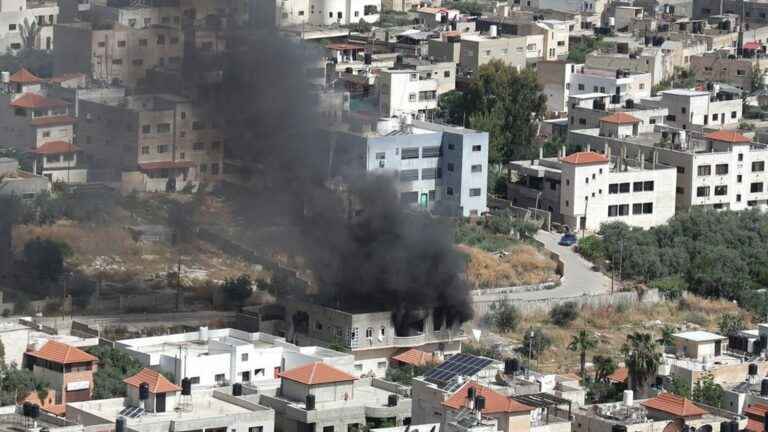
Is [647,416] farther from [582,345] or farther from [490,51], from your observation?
[490,51]

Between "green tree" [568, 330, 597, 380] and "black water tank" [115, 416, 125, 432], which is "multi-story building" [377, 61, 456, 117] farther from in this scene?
"black water tank" [115, 416, 125, 432]

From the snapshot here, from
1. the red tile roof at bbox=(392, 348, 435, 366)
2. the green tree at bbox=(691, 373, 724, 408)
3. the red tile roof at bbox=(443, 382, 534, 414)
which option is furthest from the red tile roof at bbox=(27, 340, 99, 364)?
the green tree at bbox=(691, 373, 724, 408)

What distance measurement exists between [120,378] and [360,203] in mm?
10224

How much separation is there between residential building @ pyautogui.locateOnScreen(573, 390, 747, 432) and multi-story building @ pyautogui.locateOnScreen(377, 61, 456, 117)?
25585 millimetres

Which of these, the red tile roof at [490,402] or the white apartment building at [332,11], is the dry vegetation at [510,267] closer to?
the red tile roof at [490,402]

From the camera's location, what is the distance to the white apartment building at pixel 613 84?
81.8m

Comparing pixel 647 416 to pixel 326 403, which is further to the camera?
pixel 326 403

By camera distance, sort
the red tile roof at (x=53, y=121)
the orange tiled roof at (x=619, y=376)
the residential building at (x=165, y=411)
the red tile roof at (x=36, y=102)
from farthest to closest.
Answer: the red tile roof at (x=36, y=102) → the red tile roof at (x=53, y=121) → the orange tiled roof at (x=619, y=376) → the residential building at (x=165, y=411)

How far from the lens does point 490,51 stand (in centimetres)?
8662

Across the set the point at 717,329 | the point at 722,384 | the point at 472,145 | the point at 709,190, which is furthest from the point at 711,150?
the point at 722,384

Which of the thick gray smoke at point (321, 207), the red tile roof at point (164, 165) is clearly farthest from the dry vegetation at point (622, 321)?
the red tile roof at point (164, 165)

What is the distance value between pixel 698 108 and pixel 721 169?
564 centimetres

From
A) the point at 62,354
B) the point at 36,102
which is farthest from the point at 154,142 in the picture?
the point at 62,354

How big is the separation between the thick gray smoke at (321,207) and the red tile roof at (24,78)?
30.1 feet
